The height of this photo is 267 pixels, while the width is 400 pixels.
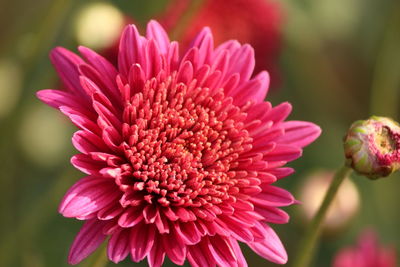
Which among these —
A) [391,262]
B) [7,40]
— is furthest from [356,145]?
[7,40]

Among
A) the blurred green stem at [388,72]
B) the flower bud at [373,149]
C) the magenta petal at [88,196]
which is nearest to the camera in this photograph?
the magenta petal at [88,196]

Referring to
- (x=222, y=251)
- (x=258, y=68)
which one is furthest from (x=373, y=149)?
(x=258, y=68)

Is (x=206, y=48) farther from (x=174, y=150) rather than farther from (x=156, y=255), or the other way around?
(x=156, y=255)

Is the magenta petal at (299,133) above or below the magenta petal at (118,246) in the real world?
above

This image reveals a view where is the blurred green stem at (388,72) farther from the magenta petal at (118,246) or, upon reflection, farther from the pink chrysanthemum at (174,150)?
the magenta petal at (118,246)

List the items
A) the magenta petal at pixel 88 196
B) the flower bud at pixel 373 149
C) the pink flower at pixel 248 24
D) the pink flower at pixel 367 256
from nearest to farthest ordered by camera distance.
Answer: the magenta petal at pixel 88 196, the flower bud at pixel 373 149, the pink flower at pixel 367 256, the pink flower at pixel 248 24

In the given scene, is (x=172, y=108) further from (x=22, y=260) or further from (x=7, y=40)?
(x=7, y=40)

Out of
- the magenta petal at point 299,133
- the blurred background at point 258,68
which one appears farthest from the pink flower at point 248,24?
the magenta petal at point 299,133
